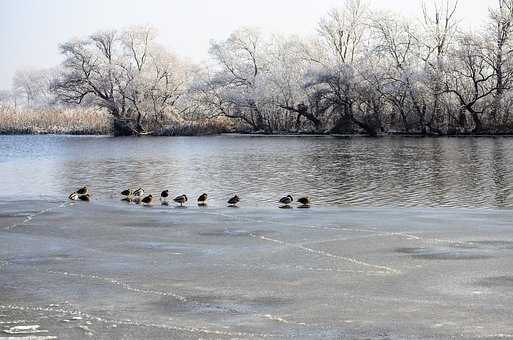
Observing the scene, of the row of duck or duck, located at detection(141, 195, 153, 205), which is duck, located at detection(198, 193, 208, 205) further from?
duck, located at detection(141, 195, 153, 205)

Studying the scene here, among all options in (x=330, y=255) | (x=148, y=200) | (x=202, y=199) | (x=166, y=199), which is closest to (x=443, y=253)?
(x=330, y=255)

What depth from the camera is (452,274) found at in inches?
403

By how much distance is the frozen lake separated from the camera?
Result: 800cm

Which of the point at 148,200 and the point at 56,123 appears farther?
the point at 56,123

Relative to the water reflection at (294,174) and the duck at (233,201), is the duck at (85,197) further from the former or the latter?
the duck at (233,201)

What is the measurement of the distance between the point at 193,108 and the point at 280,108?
38.1 feet

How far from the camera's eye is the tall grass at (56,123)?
87.3 m

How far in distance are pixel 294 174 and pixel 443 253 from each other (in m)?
18.3

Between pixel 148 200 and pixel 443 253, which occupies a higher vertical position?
pixel 148 200

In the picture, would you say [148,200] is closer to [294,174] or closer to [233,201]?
[233,201]

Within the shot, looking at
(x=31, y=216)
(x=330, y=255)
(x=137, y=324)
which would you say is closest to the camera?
(x=137, y=324)

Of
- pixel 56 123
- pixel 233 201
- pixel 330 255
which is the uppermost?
pixel 56 123

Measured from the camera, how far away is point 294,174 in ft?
98.8

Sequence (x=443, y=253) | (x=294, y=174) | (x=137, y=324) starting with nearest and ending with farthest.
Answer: (x=137, y=324), (x=443, y=253), (x=294, y=174)
